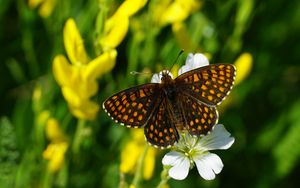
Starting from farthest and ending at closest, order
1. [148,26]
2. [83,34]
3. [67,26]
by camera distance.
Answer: [83,34], [148,26], [67,26]

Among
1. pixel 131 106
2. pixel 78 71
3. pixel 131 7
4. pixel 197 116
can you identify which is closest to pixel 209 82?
pixel 197 116

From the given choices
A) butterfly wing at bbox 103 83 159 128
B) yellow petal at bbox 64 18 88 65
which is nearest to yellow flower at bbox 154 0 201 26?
yellow petal at bbox 64 18 88 65

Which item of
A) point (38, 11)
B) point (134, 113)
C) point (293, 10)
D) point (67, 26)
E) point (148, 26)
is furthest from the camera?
point (293, 10)

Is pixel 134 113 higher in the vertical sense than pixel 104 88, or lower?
higher

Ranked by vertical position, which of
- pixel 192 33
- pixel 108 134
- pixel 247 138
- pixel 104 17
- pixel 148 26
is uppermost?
pixel 104 17

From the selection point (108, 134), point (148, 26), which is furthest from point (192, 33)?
point (108, 134)

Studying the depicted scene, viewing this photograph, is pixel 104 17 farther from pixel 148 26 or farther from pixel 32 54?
pixel 32 54

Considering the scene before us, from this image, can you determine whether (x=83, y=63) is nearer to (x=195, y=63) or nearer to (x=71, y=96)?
(x=71, y=96)
